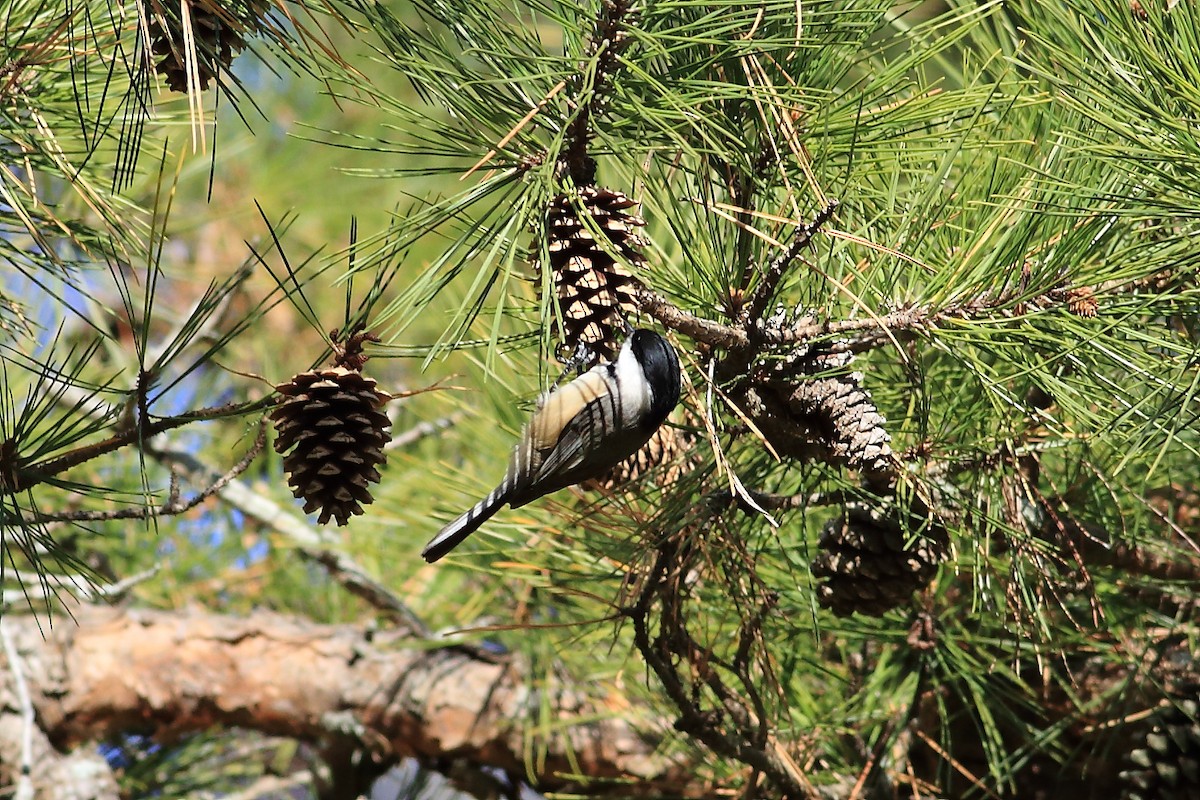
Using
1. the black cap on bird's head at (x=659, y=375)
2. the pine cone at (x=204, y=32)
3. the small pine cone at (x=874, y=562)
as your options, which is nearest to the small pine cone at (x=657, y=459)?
the small pine cone at (x=874, y=562)

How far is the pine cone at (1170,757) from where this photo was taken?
118cm

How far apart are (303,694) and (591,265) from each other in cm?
104

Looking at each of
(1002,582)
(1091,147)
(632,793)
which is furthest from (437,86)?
(632,793)

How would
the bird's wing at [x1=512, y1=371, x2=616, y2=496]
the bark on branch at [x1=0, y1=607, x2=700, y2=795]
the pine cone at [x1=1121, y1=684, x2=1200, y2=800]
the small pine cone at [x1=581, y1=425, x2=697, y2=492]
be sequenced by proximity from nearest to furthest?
1. the bird's wing at [x1=512, y1=371, x2=616, y2=496]
2. the small pine cone at [x1=581, y1=425, x2=697, y2=492]
3. the pine cone at [x1=1121, y1=684, x2=1200, y2=800]
4. the bark on branch at [x1=0, y1=607, x2=700, y2=795]

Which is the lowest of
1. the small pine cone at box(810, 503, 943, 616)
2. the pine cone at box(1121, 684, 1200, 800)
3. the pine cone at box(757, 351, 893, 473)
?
the pine cone at box(1121, 684, 1200, 800)

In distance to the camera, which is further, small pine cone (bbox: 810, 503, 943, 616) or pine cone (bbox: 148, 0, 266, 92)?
small pine cone (bbox: 810, 503, 943, 616)

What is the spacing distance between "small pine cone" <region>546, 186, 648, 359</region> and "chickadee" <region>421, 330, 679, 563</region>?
37 millimetres

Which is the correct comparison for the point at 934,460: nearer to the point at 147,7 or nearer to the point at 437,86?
the point at 437,86

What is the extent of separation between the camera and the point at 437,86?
2.42 ft

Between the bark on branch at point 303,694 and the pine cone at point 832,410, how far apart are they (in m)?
0.80

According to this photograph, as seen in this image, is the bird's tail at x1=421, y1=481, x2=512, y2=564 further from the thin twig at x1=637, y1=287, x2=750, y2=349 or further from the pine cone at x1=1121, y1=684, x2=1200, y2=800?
the pine cone at x1=1121, y1=684, x2=1200, y2=800

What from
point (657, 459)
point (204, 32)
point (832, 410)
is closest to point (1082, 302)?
point (832, 410)

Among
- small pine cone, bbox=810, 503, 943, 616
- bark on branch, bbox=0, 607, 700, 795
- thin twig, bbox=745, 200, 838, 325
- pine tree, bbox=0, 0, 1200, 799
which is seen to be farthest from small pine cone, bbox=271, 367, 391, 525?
bark on branch, bbox=0, 607, 700, 795

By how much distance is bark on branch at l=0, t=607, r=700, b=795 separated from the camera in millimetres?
1550
